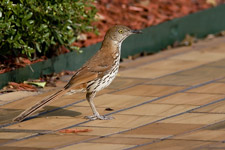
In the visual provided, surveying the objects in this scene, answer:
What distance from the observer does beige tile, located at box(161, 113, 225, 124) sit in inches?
351

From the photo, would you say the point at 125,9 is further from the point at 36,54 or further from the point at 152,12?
the point at 36,54

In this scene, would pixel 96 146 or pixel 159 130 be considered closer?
pixel 96 146

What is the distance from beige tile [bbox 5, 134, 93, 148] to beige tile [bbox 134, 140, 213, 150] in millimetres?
848

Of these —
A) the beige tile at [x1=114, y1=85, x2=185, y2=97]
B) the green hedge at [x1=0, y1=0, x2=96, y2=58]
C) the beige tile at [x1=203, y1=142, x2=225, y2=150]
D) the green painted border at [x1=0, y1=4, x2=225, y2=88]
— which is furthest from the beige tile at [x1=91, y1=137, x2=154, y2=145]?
the green painted border at [x1=0, y1=4, x2=225, y2=88]

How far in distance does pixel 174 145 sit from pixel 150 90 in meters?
3.11

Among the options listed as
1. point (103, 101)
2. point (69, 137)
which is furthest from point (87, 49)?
point (69, 137)

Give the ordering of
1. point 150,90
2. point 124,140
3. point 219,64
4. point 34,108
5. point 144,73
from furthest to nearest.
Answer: point 219,64 → point 144,73 → point 150,90 → point 34,108 → point 124,140

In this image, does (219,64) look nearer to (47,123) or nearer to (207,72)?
(207,72)

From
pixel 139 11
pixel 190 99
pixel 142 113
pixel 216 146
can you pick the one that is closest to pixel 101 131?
pixel 142 113

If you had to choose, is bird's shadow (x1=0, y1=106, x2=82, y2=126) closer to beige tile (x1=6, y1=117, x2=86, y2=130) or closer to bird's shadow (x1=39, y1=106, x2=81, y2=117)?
bird's shadow (x1=39, y1=106, x2=81, y2=117)

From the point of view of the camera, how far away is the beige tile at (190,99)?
32.8 ft

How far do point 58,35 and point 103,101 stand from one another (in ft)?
5.58

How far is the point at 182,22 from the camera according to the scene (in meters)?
14.6

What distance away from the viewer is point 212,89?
10.7 meters
